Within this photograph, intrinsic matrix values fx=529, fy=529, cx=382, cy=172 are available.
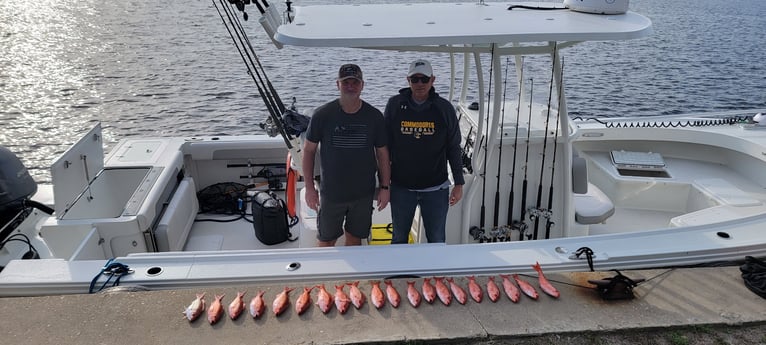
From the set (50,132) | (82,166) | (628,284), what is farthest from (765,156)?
(50,132)

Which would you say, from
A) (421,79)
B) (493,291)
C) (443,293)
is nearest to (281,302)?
(443,293)

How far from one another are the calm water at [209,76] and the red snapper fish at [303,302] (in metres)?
8.25

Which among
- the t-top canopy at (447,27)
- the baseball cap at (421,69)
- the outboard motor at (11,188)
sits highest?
the t-top canopy at (447,27)

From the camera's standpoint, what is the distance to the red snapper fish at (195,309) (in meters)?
2.79

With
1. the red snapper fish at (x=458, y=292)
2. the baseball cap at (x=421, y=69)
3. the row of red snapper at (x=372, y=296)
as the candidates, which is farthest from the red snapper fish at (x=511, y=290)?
the baseball cap at (x=421, y=69)

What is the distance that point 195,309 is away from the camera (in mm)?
2828

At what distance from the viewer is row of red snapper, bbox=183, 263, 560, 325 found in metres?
2.84

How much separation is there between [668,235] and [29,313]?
3836 mm

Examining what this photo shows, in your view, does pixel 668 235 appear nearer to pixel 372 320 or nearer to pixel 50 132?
pixel 372 320

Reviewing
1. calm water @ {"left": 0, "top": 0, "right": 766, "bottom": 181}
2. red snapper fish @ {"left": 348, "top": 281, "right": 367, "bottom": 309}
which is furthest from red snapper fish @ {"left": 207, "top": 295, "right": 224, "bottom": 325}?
calm water @ {"left": 0, "top": 0, "right": 766, "bottom": 181}

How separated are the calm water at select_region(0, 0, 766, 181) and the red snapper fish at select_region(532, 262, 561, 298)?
8831 millimetres

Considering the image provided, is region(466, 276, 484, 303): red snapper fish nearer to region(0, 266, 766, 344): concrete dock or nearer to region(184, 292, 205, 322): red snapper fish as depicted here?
region(0, 266, 766, 344): concrete dock

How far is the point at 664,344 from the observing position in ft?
9.03

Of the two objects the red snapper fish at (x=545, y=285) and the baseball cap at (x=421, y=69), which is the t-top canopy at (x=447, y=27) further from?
the red snapper fish at (x=545, y=285)
